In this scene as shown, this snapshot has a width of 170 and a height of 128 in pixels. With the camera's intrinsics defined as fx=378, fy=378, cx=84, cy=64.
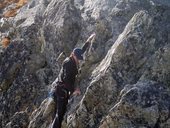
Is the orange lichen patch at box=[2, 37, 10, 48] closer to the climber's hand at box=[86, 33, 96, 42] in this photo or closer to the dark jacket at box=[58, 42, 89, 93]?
the climber's hand at box=[86, 33, 96, 42]

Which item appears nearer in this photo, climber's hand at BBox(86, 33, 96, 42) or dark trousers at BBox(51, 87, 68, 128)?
→ dark trousers at BBox(51, 87, 68, 128)

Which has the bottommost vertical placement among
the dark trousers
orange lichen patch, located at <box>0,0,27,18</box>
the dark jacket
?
orange lichen patch, located at <box>0,0,27,18</box>

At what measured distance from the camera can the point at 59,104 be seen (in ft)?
67.6

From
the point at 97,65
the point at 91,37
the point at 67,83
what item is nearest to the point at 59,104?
the point at 67,83

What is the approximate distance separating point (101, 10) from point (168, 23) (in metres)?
4.96

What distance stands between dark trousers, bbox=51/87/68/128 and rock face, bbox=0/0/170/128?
0.37 metres

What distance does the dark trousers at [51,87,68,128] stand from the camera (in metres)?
20.0

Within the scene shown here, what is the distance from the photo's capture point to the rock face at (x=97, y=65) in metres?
17.3

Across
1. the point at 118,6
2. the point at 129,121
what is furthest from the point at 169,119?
the point at 118,6

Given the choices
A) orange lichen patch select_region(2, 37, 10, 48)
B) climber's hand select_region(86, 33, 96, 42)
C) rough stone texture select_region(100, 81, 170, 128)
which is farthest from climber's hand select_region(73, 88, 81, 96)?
orange lichen patch select_region(2, 37, 10, 48)

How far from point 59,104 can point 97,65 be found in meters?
3.02

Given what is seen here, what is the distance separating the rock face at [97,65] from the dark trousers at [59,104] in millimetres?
371

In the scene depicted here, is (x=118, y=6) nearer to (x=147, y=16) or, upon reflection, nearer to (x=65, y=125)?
(x=147, y=16)

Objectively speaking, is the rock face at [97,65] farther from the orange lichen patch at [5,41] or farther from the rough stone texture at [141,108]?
the orange lichen patch at [5,41]
